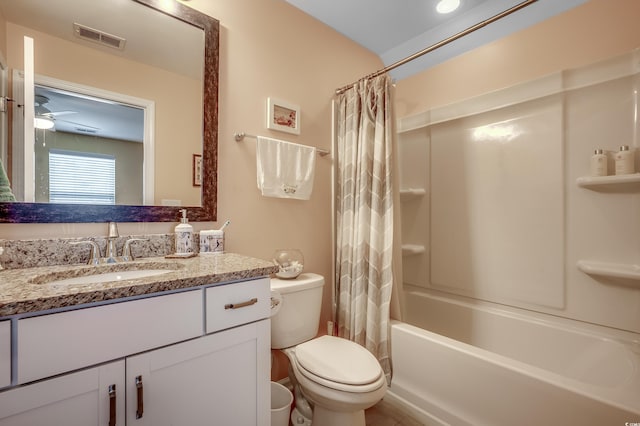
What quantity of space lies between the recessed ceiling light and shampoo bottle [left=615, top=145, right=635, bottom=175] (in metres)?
1.26

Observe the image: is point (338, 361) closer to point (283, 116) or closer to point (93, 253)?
point (93, 253)

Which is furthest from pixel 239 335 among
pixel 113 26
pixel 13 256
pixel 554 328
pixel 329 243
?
pixel 554 328

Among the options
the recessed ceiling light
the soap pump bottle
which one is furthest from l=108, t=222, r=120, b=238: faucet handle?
the recessed ceiling light

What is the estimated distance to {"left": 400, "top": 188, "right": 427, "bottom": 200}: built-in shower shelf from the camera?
7.52 feet

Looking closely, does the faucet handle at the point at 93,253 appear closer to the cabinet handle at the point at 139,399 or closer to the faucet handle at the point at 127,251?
the faucet handle at the point at 127,251

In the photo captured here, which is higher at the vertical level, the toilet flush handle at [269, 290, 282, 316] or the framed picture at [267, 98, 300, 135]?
the framed picture at [267, 98, 300, 135]

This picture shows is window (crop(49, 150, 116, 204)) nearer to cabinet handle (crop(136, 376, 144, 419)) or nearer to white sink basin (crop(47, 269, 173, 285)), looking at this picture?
white sink basin (crop(47, 269, 173, 285))

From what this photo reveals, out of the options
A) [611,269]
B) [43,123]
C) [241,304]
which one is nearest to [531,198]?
[611,269]

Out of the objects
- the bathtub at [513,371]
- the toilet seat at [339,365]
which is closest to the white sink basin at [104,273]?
the toilet seat at [339,365]

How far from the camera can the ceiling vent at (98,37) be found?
1153mm

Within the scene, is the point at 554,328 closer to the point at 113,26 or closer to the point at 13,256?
the point at 13,256

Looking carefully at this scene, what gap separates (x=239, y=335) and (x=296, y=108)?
1385 millimetres

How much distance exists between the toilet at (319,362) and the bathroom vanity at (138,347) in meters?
0.26

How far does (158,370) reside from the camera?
2.64 feet
